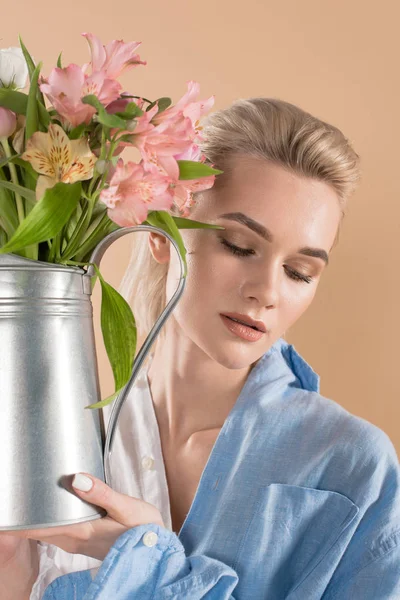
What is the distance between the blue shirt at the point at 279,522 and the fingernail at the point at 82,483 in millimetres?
195

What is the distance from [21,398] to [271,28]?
1.09 metres

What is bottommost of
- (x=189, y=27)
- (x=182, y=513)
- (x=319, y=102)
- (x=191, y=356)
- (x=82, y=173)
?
(x=182, y=513)

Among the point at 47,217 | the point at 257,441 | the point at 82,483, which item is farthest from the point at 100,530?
the point at 47,217

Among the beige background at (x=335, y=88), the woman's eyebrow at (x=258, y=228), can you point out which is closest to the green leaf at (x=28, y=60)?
the woman's eyebrow at (x=258, y=228)

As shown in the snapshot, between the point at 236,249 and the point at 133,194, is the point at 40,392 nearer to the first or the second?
the point at 133,194

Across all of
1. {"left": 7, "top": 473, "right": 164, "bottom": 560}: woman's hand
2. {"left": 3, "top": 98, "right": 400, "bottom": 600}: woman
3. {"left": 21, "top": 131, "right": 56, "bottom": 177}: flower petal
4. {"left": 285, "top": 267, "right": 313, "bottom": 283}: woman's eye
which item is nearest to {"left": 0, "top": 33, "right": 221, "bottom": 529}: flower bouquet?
{"left": 21, "top": 131, "right": 56, "bottom": 177}: flower petal

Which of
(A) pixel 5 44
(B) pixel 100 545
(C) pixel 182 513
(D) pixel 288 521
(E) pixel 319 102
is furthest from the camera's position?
(A) pixel 5 44

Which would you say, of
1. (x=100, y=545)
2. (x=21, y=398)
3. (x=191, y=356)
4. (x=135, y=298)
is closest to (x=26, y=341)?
(x=21, y=398)

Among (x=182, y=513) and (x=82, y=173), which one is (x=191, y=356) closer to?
(x=182, y=513)

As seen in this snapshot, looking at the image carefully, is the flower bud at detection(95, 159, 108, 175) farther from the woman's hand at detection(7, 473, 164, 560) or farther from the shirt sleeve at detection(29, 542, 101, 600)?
the shirt sleeve at detection(29, 542, 101, 600)

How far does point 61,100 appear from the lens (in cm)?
68

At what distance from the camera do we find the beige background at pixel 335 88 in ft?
4.92

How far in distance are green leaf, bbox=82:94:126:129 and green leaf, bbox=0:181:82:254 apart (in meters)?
0.06

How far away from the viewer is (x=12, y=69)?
0.72 m
